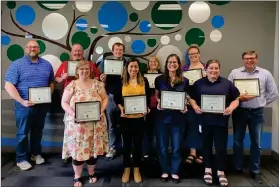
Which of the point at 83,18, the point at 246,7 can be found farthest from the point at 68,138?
the point at 246,7

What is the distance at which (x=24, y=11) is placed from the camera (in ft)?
13.5

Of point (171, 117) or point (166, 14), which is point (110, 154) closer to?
point (171, 117)

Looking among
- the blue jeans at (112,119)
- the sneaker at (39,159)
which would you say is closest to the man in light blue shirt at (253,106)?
the blue jeans at (112,119)

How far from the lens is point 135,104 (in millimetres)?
3105

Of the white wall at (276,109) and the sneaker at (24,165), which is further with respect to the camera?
the white wall at (276,109)

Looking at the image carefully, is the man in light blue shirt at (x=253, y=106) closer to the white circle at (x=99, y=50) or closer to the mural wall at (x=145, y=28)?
the mural wall at (x=145, y=28)

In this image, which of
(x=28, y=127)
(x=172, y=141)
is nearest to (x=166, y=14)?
(x=172, y=141)

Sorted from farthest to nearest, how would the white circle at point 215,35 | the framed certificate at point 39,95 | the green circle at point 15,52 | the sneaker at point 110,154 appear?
the green circle at point 15,52
the white circle at point 215,35
the sneaker at point 110,154
the framed certificate at point 39,95

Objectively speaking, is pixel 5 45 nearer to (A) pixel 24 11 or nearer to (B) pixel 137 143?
(A) pixel 24 11

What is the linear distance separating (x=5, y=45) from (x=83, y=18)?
4.05 feet

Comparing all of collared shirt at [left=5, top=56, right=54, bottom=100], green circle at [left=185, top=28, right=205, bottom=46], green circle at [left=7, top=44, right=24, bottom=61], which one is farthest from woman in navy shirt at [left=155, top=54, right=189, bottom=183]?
green circle at [left=7, top=44, right=24, bottom=61]

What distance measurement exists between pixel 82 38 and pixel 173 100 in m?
1.81

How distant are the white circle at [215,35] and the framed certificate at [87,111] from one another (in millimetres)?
2063

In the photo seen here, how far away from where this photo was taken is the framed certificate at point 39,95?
351 centimetres
